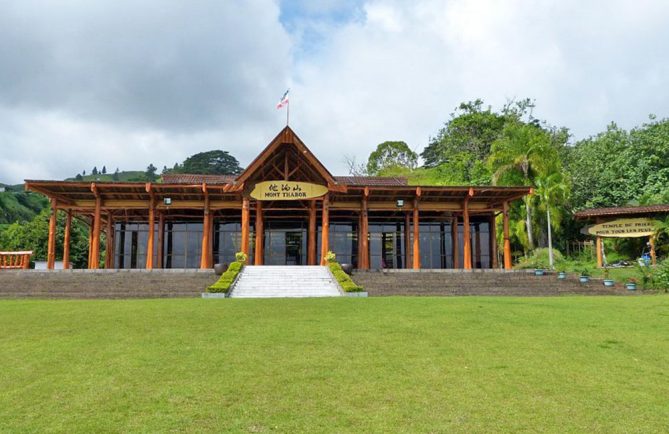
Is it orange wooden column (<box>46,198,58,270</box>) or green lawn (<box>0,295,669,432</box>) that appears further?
orange wooden column (<box>46,198,58,270</box>)

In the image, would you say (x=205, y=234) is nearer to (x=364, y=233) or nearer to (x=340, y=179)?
(x=364, y=233)

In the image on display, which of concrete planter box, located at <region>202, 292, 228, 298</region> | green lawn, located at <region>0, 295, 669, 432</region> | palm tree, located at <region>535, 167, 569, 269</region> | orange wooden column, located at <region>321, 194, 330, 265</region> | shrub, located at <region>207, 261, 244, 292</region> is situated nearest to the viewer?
green lawn, located at <region>0, 295, 669, 432</region>

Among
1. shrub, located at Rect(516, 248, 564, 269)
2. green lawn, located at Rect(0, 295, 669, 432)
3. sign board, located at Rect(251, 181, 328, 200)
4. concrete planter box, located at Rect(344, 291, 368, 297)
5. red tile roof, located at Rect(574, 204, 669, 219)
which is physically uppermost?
sign board, located at Rect(251, 181, 328, 200)

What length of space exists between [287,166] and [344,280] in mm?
9198

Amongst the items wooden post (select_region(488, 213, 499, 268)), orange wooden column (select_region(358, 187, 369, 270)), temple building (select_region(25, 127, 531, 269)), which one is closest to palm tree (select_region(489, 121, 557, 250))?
wooden post (select_region(488, 213, 499, 268))

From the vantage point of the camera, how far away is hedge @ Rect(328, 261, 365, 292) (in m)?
17.6

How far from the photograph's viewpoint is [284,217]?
101ft

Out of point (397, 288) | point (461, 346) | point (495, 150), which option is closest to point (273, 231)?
point (397, 288)

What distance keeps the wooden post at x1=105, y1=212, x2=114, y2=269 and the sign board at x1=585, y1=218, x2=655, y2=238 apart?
28.1m

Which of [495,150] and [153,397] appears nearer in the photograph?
[153,397]

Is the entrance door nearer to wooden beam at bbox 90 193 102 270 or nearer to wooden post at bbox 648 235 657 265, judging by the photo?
wooden beam at bbox 90 193 102 270

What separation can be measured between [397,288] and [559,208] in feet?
70.0

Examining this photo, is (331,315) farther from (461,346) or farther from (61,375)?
(61,375)

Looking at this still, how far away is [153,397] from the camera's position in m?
5.66
